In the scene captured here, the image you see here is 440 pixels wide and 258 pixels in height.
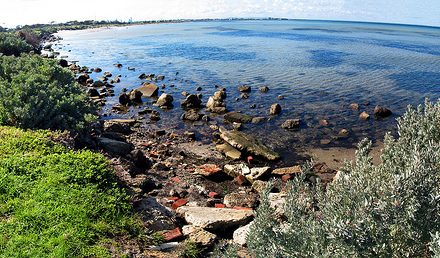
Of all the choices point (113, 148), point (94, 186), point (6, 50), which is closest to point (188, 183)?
point (113, 148)

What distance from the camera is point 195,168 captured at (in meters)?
16.5

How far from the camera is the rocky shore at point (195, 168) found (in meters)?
9.31

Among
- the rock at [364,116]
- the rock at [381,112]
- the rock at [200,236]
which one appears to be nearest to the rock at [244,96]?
the rock at [364,116]

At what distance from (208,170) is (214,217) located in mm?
5766

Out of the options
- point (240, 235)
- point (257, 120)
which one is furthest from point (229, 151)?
point (240, 235)

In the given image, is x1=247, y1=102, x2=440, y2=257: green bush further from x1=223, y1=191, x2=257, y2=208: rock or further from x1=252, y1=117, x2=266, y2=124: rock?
x1=252, y1=117, x2=266, y2=124: rock

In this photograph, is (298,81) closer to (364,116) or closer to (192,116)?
(364,116)

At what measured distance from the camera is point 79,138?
1266cm

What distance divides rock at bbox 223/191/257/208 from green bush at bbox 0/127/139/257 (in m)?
5.03

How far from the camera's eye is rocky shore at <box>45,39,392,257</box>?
9.31 m

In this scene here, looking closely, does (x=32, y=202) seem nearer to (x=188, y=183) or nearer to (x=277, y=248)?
(x=277, y=248)

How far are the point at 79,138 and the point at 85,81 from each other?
1007 inches

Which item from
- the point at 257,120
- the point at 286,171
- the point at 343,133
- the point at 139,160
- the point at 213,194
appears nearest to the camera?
the point at 213,194

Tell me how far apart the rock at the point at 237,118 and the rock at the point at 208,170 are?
7840 mm
